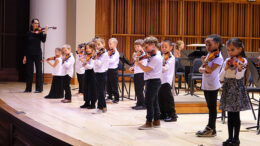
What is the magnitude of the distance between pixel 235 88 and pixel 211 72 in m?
0.55

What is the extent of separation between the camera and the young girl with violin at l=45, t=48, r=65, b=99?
8.86 meters

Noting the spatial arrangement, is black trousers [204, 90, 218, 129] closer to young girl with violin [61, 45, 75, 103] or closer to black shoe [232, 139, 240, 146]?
black shoe [232, 139, 240, 146]

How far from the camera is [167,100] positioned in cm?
652

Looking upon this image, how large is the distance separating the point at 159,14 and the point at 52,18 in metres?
3.91

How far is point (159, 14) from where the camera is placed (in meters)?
14.3

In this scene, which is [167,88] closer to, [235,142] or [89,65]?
[89,65]

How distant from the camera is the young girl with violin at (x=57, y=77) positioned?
8.86m

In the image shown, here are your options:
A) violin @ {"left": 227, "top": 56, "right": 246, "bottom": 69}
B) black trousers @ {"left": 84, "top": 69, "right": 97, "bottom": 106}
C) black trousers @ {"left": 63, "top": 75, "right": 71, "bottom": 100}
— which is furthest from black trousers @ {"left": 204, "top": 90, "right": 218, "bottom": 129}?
black trousers @ {"left": 63, "top": 75, "right": 71, "bottom": 100}

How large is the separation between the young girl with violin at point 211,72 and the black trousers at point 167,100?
1223mm

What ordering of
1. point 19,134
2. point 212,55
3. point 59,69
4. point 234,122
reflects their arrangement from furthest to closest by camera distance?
1. point 59,69
2. point 212,55
3. point 234,122
4. point 19,134

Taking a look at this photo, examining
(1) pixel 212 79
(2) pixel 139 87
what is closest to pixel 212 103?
(1) pixel 212 79

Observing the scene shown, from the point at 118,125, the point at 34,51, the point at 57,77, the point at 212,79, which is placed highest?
the point at 34,51

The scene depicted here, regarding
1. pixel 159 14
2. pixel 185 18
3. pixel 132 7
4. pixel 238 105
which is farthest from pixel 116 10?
pixel 238 105

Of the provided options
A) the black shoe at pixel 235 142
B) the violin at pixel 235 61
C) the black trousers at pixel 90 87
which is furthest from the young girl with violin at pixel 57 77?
the black shoe at pixel 235 142
